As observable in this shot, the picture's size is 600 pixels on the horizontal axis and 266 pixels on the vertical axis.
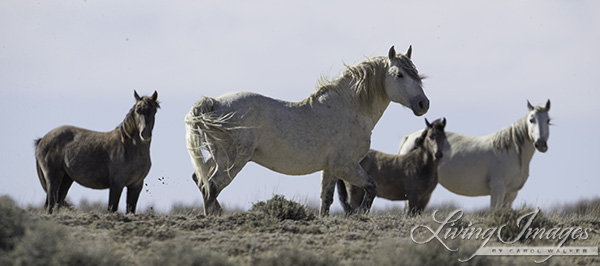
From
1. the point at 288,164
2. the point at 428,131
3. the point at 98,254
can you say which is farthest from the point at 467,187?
the point at 98,254

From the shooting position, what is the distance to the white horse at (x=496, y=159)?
14.3 meters

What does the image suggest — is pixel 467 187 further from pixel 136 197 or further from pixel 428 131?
pixel 136 197

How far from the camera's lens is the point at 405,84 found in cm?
1067

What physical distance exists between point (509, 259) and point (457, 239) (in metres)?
0.59

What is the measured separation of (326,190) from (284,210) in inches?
58.1

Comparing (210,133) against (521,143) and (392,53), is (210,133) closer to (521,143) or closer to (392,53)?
(392,53)

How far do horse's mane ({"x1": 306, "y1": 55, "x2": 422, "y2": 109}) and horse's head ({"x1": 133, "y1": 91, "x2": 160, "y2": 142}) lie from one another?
7.52ft

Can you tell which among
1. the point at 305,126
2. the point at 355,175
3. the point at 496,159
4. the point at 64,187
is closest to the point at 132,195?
A: the point at 64,187

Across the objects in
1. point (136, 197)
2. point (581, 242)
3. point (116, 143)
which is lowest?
point (581, 242)

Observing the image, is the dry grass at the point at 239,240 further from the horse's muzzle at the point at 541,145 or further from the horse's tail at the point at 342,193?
the horse's tail at the point at 342,193

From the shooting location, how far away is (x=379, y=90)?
428 inches

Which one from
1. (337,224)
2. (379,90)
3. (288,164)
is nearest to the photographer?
(337,224)

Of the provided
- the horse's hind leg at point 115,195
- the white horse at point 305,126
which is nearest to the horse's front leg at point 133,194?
the horse's hind leg at point 115,195

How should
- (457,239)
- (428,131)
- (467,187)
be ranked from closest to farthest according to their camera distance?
(457,239)
(428,131)
(467,187)
